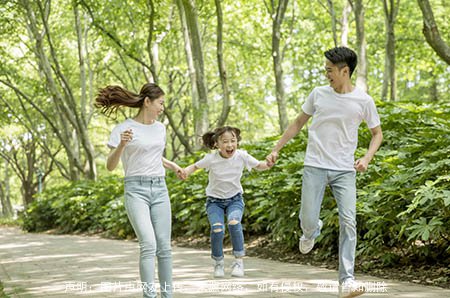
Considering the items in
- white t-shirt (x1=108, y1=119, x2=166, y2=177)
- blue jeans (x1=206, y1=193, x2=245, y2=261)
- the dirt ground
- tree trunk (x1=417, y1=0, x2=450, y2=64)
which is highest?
tree trunk (x1=417, y1=0, x2=450, y2=64)

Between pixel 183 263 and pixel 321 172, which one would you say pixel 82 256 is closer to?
pixel 183 263

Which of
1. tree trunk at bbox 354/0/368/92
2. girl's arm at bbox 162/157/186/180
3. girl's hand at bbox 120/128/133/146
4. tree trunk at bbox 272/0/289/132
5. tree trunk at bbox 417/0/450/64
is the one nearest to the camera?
girl's hand at bbox 120/128/133/146

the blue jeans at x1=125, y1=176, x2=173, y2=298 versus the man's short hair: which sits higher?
the man's short hair

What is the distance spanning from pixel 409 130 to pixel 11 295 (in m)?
5.92

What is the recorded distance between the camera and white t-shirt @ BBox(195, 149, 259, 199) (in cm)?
734

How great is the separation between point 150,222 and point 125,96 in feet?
3.58

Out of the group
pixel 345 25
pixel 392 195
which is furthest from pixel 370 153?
pixel 345 25

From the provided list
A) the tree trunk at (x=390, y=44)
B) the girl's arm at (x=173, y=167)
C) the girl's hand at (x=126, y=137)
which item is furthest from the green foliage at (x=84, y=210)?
the girl's hand at (x=126, y=137)

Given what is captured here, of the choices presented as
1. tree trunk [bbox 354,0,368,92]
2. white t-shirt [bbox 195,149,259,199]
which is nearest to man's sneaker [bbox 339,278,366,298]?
white t-shirt [bbox 195,149,259,199]

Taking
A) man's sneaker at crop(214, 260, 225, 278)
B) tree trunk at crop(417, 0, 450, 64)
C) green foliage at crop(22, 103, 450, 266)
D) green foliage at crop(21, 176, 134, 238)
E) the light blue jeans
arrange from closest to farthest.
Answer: the light blue jeans < green foliage at crop(22, 103, 450, 266) < man's sneaker at crop(214, 260, 225, 278) < tree trunk at crop(417, 0, 450, 64) < green foliage at crop(21, 176, 134, 238)

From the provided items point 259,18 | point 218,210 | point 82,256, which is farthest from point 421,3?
point 259,18

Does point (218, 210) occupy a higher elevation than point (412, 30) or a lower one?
lower

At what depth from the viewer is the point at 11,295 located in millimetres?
6512

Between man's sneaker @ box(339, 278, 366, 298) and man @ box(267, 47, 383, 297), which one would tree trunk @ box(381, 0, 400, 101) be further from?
man's sneaker @ box(339, 278, 366, 298)
